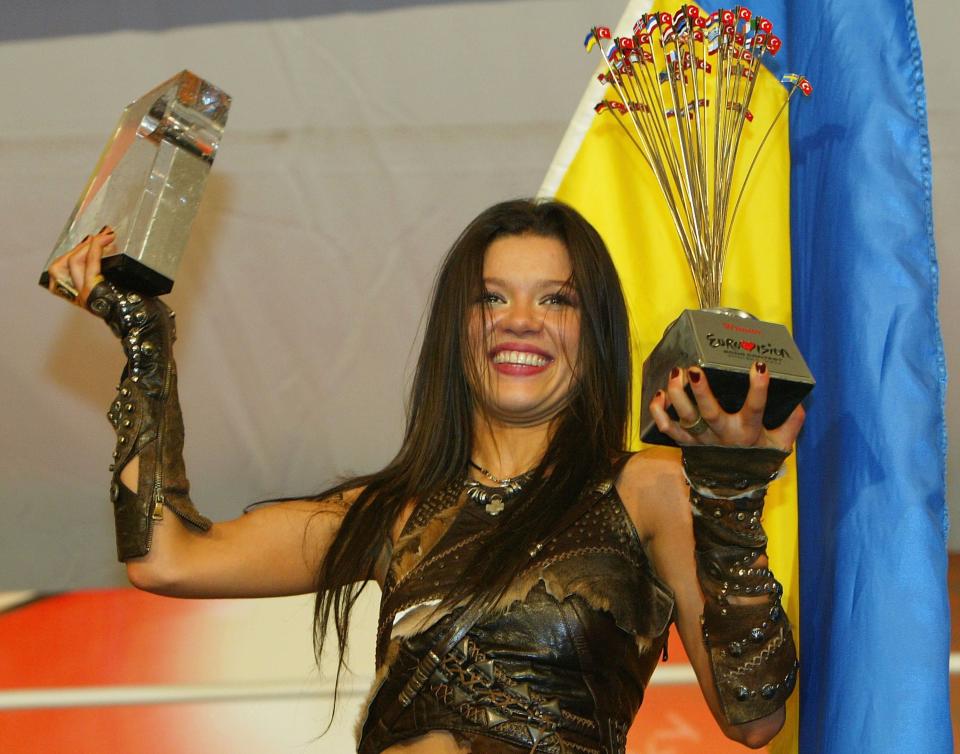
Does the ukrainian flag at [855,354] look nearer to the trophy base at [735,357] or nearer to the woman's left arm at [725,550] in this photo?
the woman's left arm at [725,550]

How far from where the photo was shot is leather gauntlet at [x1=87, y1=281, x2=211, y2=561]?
5.45 feet

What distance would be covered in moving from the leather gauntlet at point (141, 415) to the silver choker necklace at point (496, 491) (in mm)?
373

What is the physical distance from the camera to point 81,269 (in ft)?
5.49

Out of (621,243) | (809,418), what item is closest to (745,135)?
(621,243)

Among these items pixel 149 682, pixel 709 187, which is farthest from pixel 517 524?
pixel 149 682

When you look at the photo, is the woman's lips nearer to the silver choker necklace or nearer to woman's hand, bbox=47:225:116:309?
the silver choker necklace

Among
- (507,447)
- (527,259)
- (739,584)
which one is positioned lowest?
(739,584)

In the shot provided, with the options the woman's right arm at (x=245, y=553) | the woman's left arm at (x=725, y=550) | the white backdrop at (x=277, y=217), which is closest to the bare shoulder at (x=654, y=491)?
the woman's left arm at (x=725, y=550)

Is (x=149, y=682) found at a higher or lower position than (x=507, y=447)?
lower

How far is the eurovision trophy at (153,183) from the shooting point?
5.44 ft

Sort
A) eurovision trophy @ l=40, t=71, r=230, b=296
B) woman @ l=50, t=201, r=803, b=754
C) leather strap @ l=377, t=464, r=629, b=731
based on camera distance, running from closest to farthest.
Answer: woman @ l=50, t=201, r=803, b=754 < leather strap @ l=377, t=464, r=629, b=731 < eurovision trophy @ l=40, t=71, r=230, b=296

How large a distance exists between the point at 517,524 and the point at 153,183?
0.61 m

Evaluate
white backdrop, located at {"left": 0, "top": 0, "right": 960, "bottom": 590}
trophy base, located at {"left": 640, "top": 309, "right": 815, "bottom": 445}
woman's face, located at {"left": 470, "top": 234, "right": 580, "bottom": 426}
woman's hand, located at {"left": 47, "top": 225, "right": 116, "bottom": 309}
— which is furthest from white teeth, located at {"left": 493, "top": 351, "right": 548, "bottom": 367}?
white backdrop, located at {"left": 0, "top": 0, "right": 960, "bottom": 590}

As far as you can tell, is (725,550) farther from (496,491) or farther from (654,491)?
(496,491)
